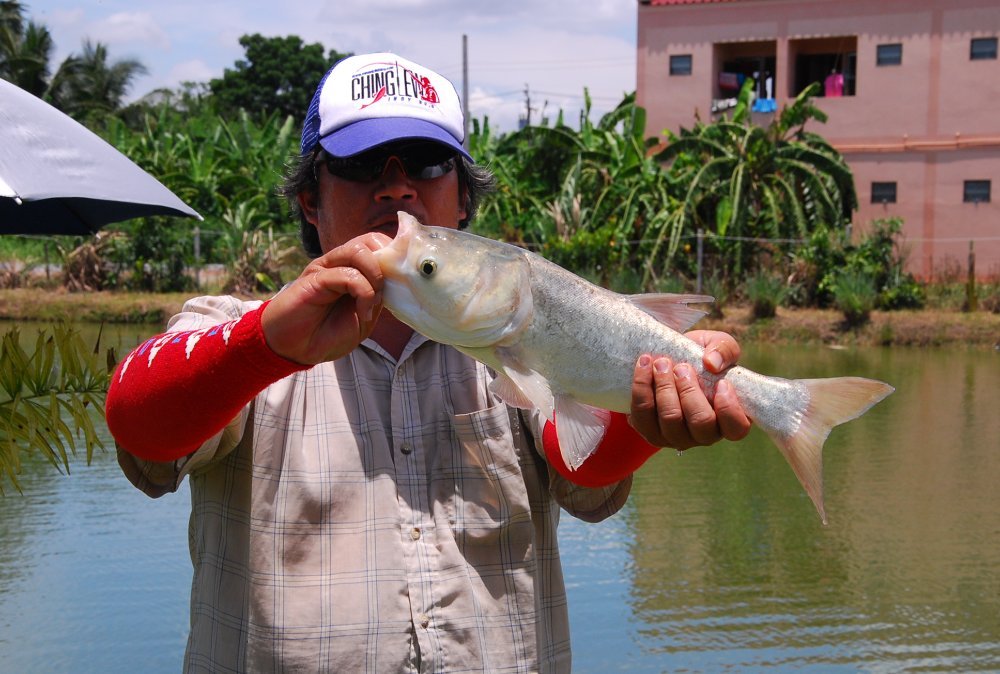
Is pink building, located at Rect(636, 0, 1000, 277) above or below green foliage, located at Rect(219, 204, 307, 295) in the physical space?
above

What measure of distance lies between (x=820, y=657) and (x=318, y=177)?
14.3ft

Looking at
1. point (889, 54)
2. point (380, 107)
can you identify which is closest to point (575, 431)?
Answer: point (380, 107)

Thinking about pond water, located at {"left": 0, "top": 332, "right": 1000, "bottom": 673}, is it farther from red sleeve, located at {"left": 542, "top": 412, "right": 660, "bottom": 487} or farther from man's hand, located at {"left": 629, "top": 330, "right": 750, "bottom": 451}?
man's hand, located at {"left": 629, "top": 330, "right": 750, "bottom": 451}

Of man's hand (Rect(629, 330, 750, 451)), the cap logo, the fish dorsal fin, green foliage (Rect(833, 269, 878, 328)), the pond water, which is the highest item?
the cap logo

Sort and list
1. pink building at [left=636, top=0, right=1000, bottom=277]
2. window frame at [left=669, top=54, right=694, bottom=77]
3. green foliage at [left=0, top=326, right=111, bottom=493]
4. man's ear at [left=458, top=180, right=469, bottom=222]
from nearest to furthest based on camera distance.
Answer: man's ear at [left=458, top=180, right=469, bottom=222] → green foliage at [left=0, top=326, right=111, bottom=493] → pink building at [left=636, top=0, right=1000, bottom=277] → window frame at [left=669, top=54, right=694, bottom=77]

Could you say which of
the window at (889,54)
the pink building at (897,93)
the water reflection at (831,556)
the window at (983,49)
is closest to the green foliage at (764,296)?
the pink building at (897,93)

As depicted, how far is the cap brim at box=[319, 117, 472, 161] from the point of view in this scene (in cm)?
215

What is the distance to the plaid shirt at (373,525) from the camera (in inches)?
79.7

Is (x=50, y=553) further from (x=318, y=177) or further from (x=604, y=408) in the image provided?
(x=604, y=408)

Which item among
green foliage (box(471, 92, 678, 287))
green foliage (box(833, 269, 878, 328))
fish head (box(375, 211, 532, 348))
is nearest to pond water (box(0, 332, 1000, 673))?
fish head (box(375, 211, 532, 348))

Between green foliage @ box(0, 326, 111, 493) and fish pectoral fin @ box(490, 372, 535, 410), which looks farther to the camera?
green foliage @ box(0, 326, 111, 493)

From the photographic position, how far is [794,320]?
1891cm

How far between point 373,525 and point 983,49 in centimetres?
2665

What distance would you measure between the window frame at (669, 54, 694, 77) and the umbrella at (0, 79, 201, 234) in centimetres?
2427
